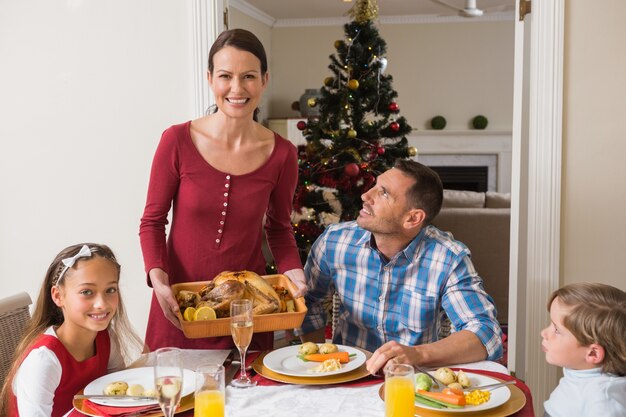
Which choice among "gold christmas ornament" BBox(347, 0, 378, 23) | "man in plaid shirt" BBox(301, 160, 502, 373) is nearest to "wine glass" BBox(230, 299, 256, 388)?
"man in plaid shirt" BBox(301, 160, 502, 373)

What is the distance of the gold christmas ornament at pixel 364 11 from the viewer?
423 cm

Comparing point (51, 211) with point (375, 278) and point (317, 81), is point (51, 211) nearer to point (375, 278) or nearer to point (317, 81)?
point (375, 278)

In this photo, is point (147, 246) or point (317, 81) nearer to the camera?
point (147, 246)

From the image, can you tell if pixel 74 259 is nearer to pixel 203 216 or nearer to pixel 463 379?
pixel 203 216

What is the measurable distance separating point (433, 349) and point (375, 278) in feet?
1.35

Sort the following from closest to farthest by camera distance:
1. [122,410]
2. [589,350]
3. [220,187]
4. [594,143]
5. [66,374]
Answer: [122,410] → [589,350] → [66,374] → [220,187] → [594,143]

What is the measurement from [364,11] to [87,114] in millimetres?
1927

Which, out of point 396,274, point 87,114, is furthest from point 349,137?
point 396,274

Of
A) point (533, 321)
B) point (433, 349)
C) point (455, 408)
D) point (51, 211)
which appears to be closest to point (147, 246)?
point (433, 349)

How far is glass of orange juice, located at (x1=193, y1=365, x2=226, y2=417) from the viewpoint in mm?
1227

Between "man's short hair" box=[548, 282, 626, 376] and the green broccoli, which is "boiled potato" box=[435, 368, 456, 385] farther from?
"man's short hair" box=[548, 282, 626, 376]

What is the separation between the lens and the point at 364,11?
4250 mm

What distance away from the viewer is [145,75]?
9.52 feet

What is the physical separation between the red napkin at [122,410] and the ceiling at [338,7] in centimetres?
682
